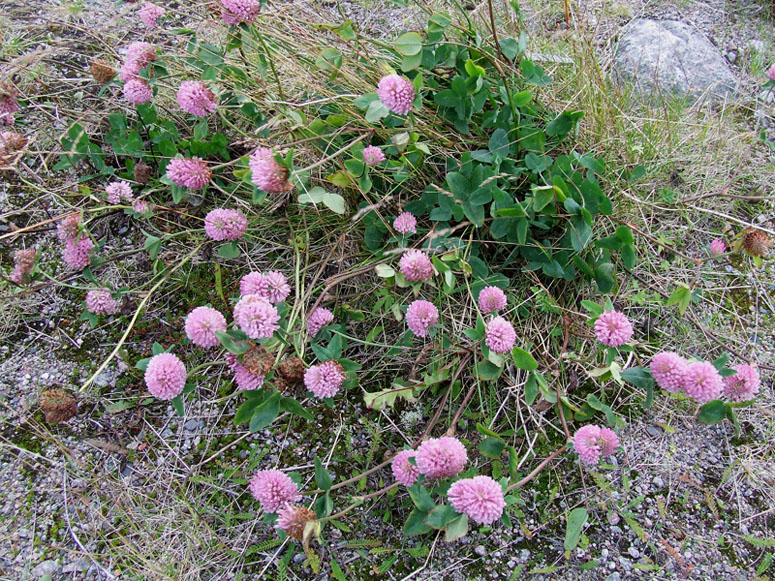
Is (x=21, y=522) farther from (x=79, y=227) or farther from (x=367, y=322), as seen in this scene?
(x=367, y=322)

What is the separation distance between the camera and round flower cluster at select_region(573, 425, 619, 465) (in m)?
1.56

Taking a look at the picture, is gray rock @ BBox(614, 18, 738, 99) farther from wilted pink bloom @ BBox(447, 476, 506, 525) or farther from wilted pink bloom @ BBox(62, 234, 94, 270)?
wilted pink bloom @ BBox(62, 234, 94, 270)

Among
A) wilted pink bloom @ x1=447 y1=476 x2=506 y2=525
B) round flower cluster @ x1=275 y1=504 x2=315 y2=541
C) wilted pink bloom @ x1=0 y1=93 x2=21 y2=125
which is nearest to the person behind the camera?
wilted pink bloom @ x1=447 y1=476 x2=506 y2=525

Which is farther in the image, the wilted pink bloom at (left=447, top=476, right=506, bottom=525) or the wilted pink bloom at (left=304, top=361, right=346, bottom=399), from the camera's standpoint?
the wilted pink bloom at (left=304, top=361, right=346, bottom=399)

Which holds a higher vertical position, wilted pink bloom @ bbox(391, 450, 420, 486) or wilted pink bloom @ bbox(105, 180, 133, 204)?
wilted pink bloom @ bbox(105, 180, 133, 204)

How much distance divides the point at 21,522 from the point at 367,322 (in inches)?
49.8

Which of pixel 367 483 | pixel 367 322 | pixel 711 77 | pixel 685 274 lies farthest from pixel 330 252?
pixel 711 77

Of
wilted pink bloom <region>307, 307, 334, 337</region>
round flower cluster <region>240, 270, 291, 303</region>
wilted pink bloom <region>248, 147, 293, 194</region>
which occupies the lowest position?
wilted pink bloom <region>307, 307, 334, 337</region>

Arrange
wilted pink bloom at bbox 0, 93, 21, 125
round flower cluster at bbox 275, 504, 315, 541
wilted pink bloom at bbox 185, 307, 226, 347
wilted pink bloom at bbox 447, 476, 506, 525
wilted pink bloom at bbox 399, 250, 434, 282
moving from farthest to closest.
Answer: wilted pink bloom at bbox 0, 93, 21, 125 < wilted pink bloom at bbox 399, 250, 434, 282 < wilted pink bloom at bbox 185, 307, 226, 347 < round flower cluster at bbox 275, 504, 315, 541 < wilted pink bloom at bbox 447, 476, 506, 525

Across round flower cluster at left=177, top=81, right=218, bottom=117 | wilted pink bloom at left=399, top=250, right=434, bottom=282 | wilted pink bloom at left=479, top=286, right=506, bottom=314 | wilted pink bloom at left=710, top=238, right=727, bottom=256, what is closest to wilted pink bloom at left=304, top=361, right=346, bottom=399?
wilted pink bloom at left=399, top=250, right=434, bottom=282

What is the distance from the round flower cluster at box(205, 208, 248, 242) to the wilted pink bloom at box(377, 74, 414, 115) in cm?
67

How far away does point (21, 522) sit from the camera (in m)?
1.72

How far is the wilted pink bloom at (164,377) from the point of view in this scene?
5.21ft

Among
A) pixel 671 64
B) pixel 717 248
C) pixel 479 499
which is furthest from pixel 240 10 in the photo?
pixel 671 64
